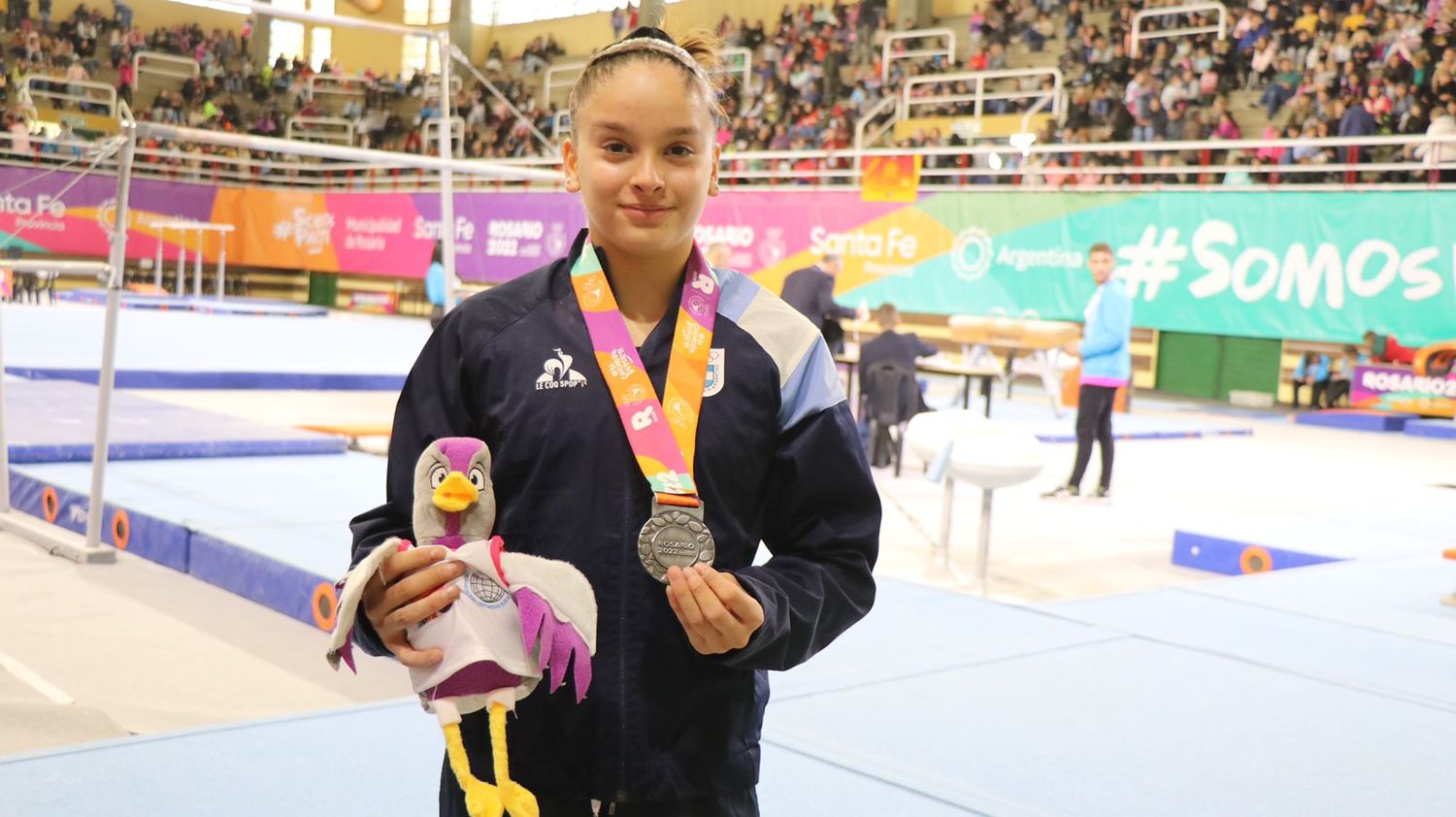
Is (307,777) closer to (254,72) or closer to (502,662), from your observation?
(502,662)

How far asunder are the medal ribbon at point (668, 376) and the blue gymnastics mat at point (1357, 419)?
47.1 feet

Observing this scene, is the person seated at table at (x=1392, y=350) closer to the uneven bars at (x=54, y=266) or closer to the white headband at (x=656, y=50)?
the uneven bars at (x=54, y=266)

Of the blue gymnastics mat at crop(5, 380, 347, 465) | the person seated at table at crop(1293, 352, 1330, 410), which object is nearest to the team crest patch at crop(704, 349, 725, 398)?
the blue gymnastics mat at crop(5, 380, 347, 465)

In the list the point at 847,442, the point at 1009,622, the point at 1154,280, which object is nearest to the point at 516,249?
the point at 1154,280

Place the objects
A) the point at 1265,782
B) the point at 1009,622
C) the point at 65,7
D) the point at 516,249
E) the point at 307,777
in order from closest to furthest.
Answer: the point at 307,777 < the point at 1265,782 < the point at 1009,622 < the point at 516,249 < the point at 65,7

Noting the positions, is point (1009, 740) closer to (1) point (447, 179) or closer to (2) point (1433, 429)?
(1) point (447, 179)

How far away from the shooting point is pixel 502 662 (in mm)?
1269

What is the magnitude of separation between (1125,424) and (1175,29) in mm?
7964

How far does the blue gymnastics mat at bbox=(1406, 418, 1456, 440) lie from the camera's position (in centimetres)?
1364

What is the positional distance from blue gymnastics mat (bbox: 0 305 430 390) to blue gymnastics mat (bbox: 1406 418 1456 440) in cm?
976

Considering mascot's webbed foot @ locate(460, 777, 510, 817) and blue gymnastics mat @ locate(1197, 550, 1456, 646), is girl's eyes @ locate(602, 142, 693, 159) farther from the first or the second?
blue gymnastics mat @ locate(1197, 550, 1456, 646)

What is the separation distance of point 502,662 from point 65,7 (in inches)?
1245

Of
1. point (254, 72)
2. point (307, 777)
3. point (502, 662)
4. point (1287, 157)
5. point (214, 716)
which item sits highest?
point (254, 72)

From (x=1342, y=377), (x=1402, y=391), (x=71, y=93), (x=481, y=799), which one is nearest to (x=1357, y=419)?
(x=1402, y=391)
